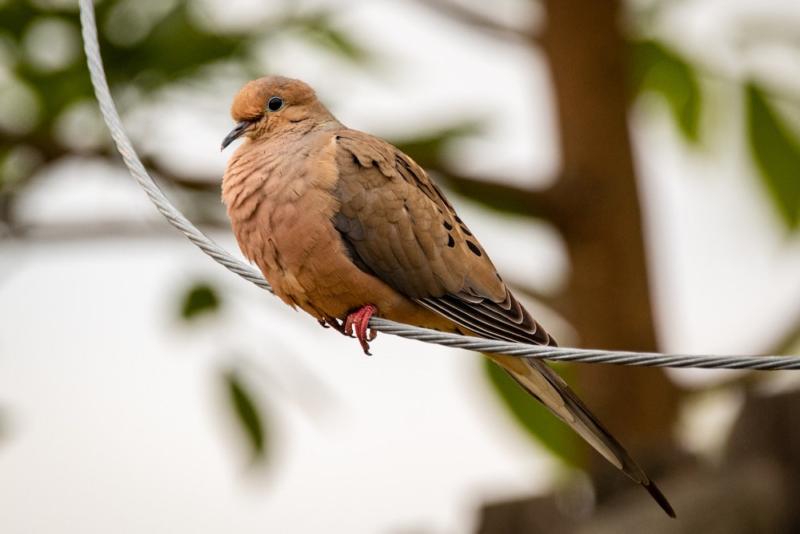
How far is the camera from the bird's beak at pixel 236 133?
2.62 metres

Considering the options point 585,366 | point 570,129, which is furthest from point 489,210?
point 585,366

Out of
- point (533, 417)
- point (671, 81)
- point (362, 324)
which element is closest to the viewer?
point (362, 324)

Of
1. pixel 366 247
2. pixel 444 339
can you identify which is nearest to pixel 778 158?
pixel 366 247

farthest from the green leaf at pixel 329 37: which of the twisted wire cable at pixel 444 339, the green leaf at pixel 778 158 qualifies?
the twisted wire cable at pixel 444 339

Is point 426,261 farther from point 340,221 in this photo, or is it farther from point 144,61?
point 144,61

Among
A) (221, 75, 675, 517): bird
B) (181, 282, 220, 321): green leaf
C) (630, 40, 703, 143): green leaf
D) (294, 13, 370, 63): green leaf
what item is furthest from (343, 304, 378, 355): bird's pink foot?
(630, 40, 703, 143): green leaf

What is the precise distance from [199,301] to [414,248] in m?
1.42

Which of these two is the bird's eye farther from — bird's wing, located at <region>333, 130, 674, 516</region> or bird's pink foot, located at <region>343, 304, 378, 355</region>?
bird's pink foot, located at <region>343, 304, 378, 355</region>

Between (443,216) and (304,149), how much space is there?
0.30 meters

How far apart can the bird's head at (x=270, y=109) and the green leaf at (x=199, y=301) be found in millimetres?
1148

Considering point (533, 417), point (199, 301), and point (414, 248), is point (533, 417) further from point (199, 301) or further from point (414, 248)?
point (414, 248)

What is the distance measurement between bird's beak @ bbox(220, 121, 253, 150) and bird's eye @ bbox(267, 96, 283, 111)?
0.05 meters

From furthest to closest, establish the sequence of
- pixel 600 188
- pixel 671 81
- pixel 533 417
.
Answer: pixel 600 188, pixel 671 81, pixel 533 417

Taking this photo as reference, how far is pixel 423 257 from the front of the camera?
8.16 feet
